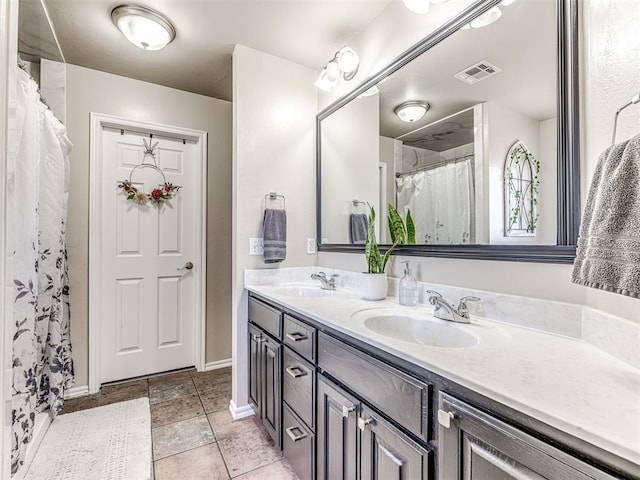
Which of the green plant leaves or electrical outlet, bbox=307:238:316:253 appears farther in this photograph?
electrical outlet, bbox=307:238:316:253

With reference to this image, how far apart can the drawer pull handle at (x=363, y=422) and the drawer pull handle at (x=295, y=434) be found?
44 centimetres

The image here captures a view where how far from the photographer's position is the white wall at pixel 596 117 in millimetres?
763

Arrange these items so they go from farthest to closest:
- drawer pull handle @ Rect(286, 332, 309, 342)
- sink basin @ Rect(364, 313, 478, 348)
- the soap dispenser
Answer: the soap dispenser
drawer pull handle @ Rect(286, 332, 309, 342)
sink basin @ Rect(364, 313, 478, 348)

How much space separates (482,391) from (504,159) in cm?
88

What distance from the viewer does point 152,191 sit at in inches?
99.7

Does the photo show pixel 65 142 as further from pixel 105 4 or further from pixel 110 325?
pixel 110 325

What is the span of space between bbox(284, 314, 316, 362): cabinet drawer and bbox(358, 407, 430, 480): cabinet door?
0.35 meters

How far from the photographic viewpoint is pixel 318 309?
4.31 feet

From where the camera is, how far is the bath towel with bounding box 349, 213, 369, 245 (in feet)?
6.14

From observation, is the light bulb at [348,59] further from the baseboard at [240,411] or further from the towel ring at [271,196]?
the baseboard at [240,411]

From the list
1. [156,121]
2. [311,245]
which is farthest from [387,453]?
[156,121]

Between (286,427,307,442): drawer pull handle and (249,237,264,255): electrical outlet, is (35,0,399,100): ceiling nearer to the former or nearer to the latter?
(249,237,264,255): electrical outlet

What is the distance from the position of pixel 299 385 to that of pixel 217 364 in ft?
5.49

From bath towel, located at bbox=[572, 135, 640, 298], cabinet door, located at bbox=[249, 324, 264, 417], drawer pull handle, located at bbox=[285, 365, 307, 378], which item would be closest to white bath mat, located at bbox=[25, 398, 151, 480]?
cabinet door, located at bbox=[249, 324, 264, 417]
